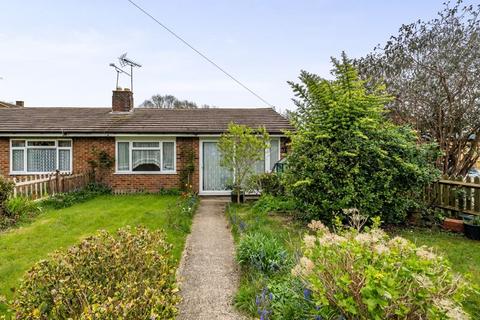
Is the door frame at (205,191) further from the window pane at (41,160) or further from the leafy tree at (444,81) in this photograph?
the leafy tree at (444,81)

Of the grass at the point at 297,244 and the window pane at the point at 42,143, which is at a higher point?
the window pane at the point at 42,143

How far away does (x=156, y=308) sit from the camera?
2145 millimetres

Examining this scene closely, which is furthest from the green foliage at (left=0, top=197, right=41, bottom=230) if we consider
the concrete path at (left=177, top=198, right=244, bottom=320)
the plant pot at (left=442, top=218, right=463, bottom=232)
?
the plant pot at (left=442, top=218, right=463, bottom=232)

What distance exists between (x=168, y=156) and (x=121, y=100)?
14.6 ft

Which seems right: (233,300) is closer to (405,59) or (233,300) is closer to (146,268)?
(146,268)

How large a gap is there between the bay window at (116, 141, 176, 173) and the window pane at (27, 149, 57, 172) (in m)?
2.72

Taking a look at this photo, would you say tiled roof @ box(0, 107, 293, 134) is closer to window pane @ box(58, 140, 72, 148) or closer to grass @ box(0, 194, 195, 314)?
window pane @ box(58, 140, 72, 148)

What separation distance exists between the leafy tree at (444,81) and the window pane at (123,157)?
10.4 meters

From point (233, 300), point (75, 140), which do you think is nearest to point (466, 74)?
point (233, 300)

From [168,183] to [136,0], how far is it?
22.1 ft

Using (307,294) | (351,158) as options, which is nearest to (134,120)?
(351,158)

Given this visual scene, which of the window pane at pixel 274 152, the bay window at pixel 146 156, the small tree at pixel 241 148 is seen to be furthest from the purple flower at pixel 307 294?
the bay window at pixel 146 156

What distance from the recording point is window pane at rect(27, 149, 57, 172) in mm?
13000

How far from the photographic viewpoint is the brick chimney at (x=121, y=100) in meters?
15.2
